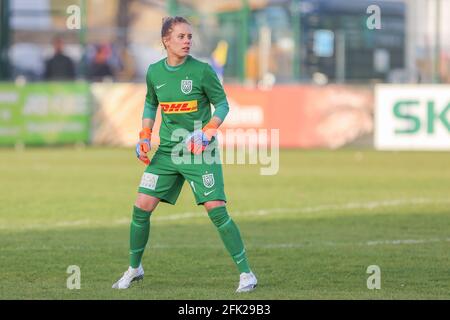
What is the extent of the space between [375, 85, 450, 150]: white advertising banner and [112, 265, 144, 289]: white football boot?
16869 millimetres

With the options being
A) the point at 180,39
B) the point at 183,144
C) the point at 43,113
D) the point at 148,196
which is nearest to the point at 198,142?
the point at 183,144

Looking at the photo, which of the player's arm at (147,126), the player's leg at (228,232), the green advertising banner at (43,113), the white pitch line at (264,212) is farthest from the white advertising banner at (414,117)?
the player's leg at (228,232)

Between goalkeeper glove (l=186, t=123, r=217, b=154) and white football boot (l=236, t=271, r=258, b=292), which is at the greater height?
goalkeeper glove (l=186, t=123, r=217, b=154)

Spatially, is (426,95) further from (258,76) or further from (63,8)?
(63,8)

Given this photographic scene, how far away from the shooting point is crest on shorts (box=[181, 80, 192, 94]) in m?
9.36

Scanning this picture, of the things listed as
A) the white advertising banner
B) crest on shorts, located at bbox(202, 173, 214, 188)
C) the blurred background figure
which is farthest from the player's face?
the blurred background figure

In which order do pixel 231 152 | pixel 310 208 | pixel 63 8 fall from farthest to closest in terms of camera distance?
1. pixel 63 8
2. pixel 231 152
3. pixel 310 208

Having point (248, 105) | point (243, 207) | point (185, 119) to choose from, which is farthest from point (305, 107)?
point (185, 119)

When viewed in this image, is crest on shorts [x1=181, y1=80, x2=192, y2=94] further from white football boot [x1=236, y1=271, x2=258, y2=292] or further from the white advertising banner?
the white advertising banner

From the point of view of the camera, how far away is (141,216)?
9508 millimetres

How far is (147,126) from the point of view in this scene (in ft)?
31.8

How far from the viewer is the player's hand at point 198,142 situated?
30.2 ft

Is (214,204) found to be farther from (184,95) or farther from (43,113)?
(43,113)

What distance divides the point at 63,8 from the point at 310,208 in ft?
60.6
